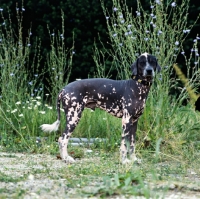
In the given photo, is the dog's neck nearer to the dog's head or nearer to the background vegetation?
the dog's head

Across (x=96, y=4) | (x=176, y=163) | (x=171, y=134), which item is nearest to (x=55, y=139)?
(x=171, y=134)

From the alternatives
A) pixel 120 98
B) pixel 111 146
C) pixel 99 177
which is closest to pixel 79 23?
pixel 111 146

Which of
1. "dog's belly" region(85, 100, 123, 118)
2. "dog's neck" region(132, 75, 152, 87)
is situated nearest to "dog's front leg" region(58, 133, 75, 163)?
"dog's belly" region(85, 100, 123, 118)

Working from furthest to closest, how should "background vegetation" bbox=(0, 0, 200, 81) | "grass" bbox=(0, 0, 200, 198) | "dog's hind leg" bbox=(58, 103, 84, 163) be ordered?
"background vegetation" bbox=(0, 0, 200, 81) → "dog's hind leg" bbox=(58, 103, 84, 163) → "grass" bbox=(0, 0, 200, 198)

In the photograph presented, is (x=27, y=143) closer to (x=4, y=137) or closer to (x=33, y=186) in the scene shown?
(x=4, y=137)

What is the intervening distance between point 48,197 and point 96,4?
31.2 ft

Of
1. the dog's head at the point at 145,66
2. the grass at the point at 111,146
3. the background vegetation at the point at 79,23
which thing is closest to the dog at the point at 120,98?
the dog's head at the point at 145,66

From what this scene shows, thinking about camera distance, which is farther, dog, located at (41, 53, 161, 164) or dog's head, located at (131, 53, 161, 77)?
dog, located at (41, 53, 161, 164)

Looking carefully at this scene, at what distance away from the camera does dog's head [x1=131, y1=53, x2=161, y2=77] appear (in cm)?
562

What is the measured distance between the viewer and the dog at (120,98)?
5.78 metres

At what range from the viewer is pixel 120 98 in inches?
232

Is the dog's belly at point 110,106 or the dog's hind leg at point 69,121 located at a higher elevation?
the dog's belly at point 110,106

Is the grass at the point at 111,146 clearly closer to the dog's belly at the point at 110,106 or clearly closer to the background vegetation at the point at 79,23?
the dog's belly at the point at 110,106

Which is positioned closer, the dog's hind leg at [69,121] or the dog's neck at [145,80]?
the dog's neck at [145,80]
